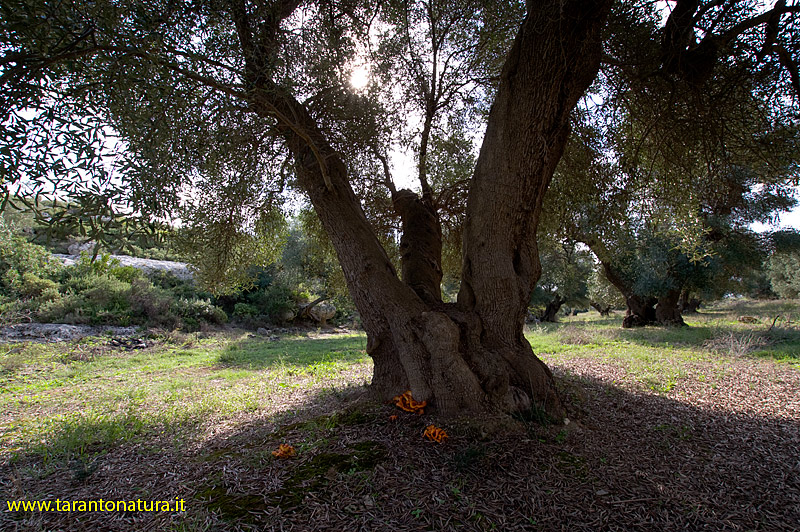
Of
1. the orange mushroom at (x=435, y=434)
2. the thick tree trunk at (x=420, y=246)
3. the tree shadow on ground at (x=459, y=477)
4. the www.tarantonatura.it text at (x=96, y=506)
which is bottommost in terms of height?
the www.tarantonatura.it text at (x=96, y=506)

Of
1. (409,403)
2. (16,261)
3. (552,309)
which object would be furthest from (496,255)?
(552,309)

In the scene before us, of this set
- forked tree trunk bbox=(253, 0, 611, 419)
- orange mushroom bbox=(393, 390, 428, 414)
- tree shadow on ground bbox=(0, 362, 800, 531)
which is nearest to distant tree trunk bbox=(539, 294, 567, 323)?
tree shadow on ground bbox=(0, 362, 800, 531)

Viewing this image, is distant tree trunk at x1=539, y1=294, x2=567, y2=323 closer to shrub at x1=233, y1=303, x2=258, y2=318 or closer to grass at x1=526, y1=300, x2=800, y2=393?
grass at x1=526, y1=300, x2=800, y2=393

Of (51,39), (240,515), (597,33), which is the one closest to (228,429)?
(240,515)

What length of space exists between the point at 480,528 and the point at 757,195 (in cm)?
1574

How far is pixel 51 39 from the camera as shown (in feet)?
9.83

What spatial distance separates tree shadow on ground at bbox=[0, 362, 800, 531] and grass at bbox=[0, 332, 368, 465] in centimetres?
68

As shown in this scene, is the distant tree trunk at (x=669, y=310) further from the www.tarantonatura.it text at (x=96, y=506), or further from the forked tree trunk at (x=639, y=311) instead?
the www.tarantonatura.it text at (x=96, y=506)

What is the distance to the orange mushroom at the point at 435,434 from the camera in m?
3.21

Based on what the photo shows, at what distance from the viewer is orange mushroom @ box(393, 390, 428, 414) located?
3711 millimetres

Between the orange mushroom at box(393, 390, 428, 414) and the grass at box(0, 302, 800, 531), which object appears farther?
the orange mushroom at box(393, 390, 428, 414)

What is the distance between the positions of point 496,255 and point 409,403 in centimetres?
182

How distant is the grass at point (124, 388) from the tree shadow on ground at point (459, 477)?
68 cm

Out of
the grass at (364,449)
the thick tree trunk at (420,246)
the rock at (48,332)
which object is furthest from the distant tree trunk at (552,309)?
the rock at (48,332)
